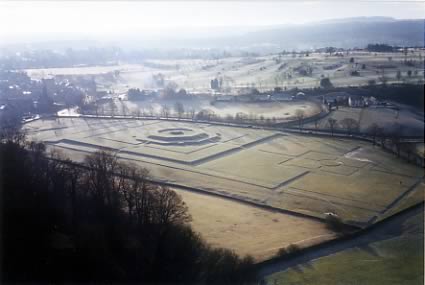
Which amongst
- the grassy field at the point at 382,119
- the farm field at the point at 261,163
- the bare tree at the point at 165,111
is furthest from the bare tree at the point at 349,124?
the bare tree at the point at 165,111

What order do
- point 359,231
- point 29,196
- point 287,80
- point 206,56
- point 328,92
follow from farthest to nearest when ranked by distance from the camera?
1. point 206,56
2. point 287,80
3. point 328,92
4. point 359,231
5. point 29,196

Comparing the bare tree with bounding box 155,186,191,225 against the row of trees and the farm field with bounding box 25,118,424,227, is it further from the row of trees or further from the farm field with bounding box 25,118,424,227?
the farm field with bounding box 25,118,424,227

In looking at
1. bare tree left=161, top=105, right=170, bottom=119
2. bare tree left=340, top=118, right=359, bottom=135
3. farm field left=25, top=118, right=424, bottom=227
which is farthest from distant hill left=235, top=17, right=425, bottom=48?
bare tree left=161, top=105, right=170, bottom=119

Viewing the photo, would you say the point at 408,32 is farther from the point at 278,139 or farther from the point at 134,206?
the point at 134,206

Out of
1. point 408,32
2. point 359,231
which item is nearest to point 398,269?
point 359,231

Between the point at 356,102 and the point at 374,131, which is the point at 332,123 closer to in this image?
the point at 374,131

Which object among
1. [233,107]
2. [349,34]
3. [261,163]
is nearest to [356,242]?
[261,163]

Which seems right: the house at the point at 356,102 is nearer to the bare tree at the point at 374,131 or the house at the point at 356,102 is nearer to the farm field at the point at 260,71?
the farm field at the point at 260,71
